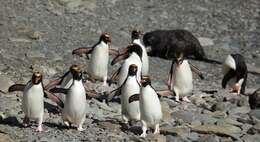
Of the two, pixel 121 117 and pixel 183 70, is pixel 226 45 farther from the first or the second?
pixel 121 117

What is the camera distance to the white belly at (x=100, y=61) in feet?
41.0

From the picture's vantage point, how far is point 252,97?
37.8 feet

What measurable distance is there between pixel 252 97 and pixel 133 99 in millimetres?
2557

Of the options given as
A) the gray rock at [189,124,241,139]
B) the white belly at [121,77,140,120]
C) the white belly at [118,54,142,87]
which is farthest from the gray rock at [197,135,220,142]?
the white belly at [118,54,142,87]

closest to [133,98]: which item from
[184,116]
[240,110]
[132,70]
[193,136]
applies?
[132,70]

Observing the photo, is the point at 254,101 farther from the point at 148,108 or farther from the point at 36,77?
the point at 36,77

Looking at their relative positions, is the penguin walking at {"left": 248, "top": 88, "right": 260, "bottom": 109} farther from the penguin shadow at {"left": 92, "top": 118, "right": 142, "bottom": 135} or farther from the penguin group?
the penguin shadow at {"left": 92, "top": 118, "right": 142, "bottom": 135}

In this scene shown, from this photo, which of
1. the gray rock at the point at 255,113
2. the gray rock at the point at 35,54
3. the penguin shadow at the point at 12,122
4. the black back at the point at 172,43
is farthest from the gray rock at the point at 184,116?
the black back at the point at 172,43

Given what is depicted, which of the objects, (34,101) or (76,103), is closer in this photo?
(34,101)

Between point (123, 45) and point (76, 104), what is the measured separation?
7.16 metres

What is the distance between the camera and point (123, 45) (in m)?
16.5

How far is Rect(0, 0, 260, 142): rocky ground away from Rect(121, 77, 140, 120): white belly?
0.20 meters

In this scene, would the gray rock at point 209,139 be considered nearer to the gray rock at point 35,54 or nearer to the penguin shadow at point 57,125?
the penguin shadow at point 57,125

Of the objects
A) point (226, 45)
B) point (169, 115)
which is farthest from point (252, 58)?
point (169, 115)
